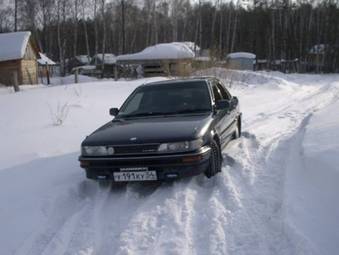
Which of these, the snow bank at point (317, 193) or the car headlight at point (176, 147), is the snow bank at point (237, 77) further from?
the car headlight at point (176, 147)

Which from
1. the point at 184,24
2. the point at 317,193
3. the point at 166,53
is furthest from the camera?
the point at 184,24

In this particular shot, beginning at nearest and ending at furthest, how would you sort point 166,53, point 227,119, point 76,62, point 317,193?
point 317,193, point 227,119, point 166,53, point 76,62

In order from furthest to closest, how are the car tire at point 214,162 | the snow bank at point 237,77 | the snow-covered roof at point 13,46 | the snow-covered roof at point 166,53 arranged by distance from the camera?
the snow-covered roof at point 13,46 → the snow-covered roof at point 166,53 → the snow bank at point 237,77 → the car tire at point 214,162

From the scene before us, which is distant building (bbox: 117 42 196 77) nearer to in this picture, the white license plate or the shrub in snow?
the shrub in snow

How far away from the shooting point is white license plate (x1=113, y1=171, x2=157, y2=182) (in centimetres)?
570

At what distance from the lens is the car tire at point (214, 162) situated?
618cm

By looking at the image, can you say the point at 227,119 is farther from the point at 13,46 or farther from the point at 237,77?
the point at 13,46

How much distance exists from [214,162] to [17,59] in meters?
34.3

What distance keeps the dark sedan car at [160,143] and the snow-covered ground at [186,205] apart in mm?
272

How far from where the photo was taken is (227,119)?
7777 millimetres

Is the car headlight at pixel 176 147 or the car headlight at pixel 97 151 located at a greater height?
the car headlight at pixel 176 147

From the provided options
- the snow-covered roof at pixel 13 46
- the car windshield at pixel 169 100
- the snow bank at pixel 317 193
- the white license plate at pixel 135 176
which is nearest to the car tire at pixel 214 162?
the car windshield at pixel 169 100

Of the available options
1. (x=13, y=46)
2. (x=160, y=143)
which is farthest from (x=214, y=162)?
(x=13, y=46)

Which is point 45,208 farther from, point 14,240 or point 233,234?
point 233,234
